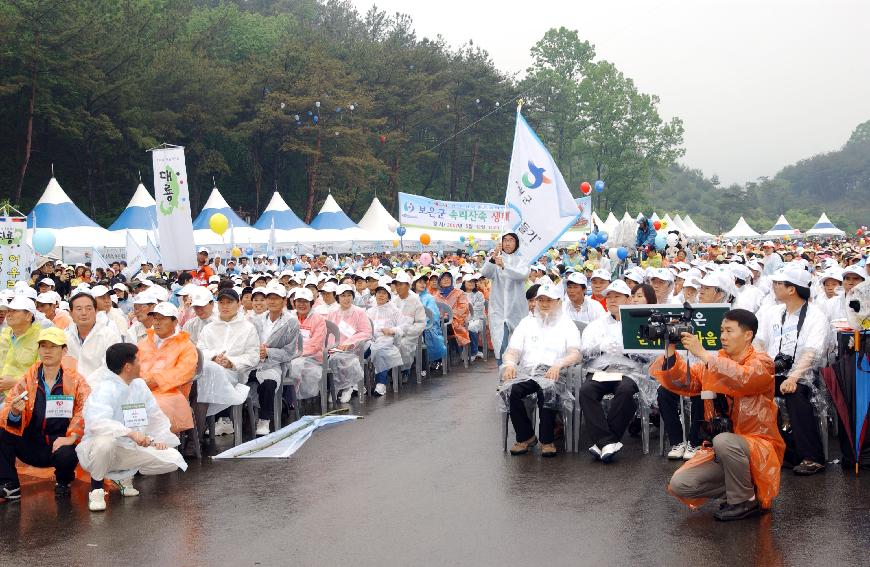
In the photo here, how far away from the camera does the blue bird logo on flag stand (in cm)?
1090

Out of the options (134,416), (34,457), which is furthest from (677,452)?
(34,457)

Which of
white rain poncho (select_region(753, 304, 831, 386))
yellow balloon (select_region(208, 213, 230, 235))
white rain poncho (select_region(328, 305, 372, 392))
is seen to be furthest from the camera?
yellow balloon (select_region(208, 213, 230, 235))

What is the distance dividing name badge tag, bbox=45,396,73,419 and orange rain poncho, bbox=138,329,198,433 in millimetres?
881

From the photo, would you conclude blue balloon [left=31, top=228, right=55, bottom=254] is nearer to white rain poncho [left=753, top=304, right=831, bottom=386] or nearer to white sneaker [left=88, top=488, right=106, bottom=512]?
white sneaker [left=88, top=488, right=106, bottom=512]

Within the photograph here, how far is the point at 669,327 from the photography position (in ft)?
19.8

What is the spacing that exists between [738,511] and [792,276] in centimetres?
258

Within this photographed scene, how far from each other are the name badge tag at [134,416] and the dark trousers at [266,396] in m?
2.84

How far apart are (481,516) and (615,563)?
1273mm

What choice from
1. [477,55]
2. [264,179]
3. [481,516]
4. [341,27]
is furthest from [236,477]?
[341,27]

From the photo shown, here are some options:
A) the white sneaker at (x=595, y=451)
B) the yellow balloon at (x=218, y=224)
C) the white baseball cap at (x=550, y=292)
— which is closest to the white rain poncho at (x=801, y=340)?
the white sneaker at (x=595, y=451)

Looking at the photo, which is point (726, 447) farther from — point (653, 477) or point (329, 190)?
point (329, 190)

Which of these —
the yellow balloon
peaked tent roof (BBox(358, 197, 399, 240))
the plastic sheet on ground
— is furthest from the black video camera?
peaked tent roof (BBox(358, 197, 399, 240))

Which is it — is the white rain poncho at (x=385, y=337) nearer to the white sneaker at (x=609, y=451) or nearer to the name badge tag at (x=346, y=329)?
the name badge tag at (x=346, y=329)

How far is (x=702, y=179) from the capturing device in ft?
545
